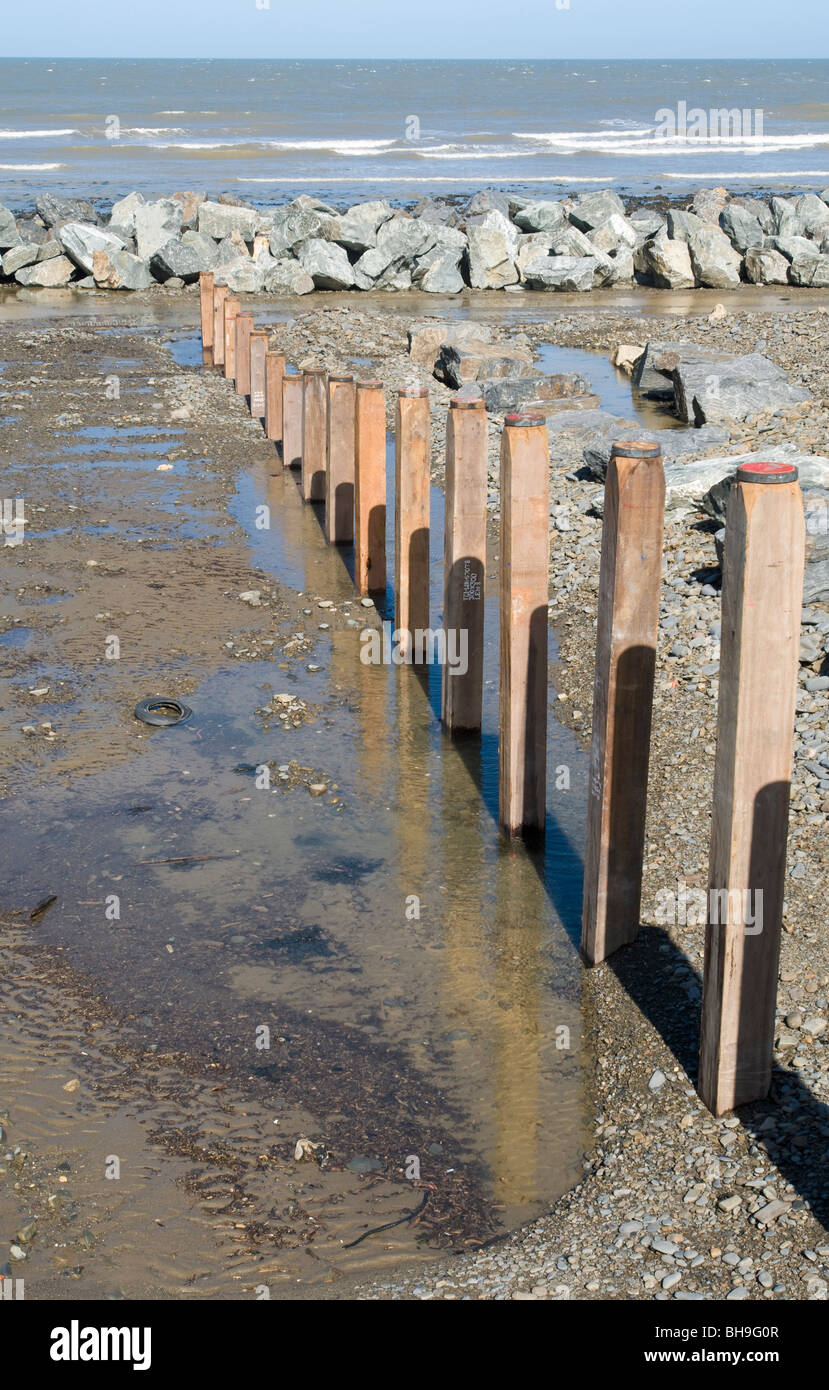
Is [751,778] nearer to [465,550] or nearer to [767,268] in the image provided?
[465,550]

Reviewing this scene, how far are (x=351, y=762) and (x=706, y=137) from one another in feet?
273

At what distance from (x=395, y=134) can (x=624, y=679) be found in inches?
3068

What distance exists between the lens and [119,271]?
26.5m

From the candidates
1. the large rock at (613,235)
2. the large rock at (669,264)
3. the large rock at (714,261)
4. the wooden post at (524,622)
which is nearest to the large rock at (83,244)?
the large rock at (613,235)

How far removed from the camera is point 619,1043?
5.50 metres

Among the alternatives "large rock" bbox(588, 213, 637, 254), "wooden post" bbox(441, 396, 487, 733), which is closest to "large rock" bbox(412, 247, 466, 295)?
"large rock" bbox(588, 213, 637, 254)

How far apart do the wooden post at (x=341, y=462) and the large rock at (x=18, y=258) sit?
58.7 ft

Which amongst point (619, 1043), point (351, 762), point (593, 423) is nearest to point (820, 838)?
point (619, 1043)

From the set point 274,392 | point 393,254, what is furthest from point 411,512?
point 393,254

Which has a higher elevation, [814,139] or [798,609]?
[814,139]

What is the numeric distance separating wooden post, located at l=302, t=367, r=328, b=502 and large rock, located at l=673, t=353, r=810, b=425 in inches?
172

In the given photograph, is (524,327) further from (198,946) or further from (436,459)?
(198,946)

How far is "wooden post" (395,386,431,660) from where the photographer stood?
29.8ft
